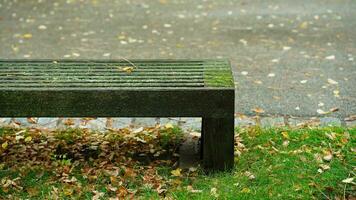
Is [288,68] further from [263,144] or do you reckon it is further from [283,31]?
[263,144]

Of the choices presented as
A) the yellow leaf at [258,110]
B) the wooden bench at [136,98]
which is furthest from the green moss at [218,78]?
the yellow leaf at [258,110]

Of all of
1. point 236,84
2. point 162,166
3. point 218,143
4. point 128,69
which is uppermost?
point 128,69

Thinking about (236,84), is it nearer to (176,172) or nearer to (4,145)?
(176,172)

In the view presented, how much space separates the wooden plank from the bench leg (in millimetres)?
85

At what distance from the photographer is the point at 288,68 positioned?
672 centimetres

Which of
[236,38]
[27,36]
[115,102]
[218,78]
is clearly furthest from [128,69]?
[27,36]

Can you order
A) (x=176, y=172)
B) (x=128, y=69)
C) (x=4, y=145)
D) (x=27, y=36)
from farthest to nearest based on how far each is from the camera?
(x=27, y=36) → (x=4, y=145) → (x=128, y=69) → (x=176, y=172)

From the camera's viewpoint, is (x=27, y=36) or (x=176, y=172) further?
(x=27, y=36)

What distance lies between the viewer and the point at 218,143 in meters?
4.20

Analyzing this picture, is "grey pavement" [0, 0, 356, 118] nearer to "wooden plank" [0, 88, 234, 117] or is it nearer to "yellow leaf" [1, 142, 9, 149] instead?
"wooden plank" [0, 88, 234, 117]

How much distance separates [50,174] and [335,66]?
3.69 metres

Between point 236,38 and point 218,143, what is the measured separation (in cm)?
387

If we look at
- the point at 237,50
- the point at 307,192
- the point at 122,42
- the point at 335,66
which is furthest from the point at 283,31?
the point at 307,192

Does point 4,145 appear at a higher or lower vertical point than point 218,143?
lower
